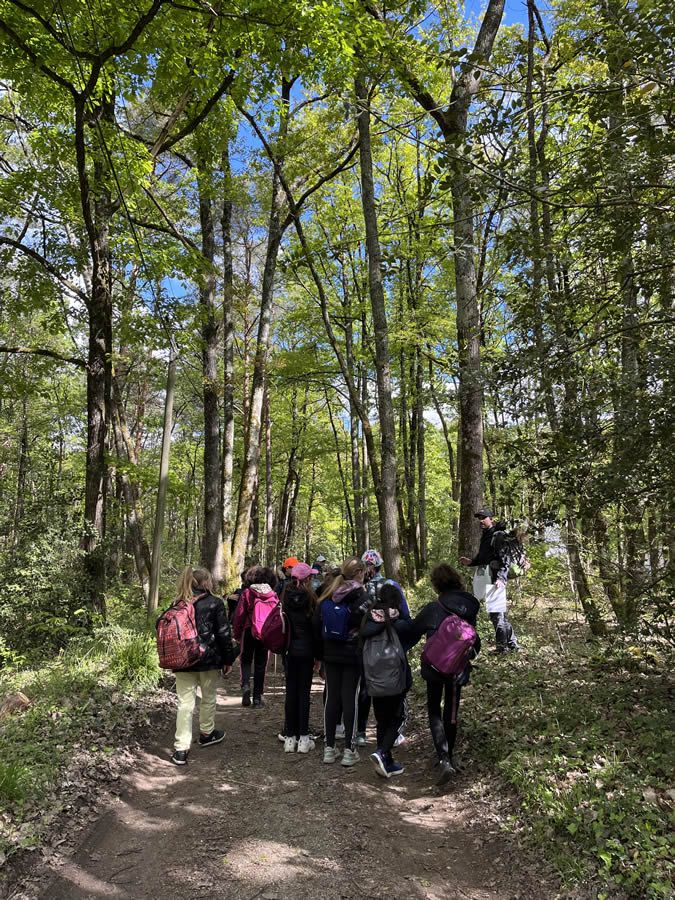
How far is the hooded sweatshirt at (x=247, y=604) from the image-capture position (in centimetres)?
682

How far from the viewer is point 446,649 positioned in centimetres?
483

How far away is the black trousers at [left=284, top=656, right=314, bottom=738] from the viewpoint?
5.92 meters

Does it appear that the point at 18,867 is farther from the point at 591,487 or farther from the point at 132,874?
the point at 591,487

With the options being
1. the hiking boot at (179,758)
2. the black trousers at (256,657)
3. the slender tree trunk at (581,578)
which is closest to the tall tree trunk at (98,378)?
the black trousers at (256,657)

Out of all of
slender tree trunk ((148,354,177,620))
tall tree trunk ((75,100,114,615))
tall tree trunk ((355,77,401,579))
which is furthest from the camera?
tall tree trunk ((355,77,401,579))

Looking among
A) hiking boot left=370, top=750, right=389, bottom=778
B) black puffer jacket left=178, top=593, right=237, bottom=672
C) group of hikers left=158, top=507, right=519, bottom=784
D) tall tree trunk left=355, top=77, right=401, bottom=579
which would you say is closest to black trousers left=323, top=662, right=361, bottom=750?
group of hikers left=158, top=507, right=519, bottom=784

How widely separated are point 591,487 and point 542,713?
2.30 metres

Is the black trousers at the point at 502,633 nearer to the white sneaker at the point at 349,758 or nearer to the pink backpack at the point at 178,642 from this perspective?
the white sneaker at the point at 349,758

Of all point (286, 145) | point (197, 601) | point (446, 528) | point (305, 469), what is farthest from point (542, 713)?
point (305, 469)

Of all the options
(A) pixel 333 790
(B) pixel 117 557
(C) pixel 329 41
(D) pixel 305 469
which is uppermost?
(C) pixel 329 41

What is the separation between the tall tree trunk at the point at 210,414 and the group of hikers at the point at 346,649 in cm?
647

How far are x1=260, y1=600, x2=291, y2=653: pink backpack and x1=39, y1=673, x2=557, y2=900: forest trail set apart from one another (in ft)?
3.77

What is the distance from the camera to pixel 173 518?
3875cm

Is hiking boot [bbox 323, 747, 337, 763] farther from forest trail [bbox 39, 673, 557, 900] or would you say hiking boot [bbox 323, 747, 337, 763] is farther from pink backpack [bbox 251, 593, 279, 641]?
pink backpack [bbox 251, 593, 279, 641]
